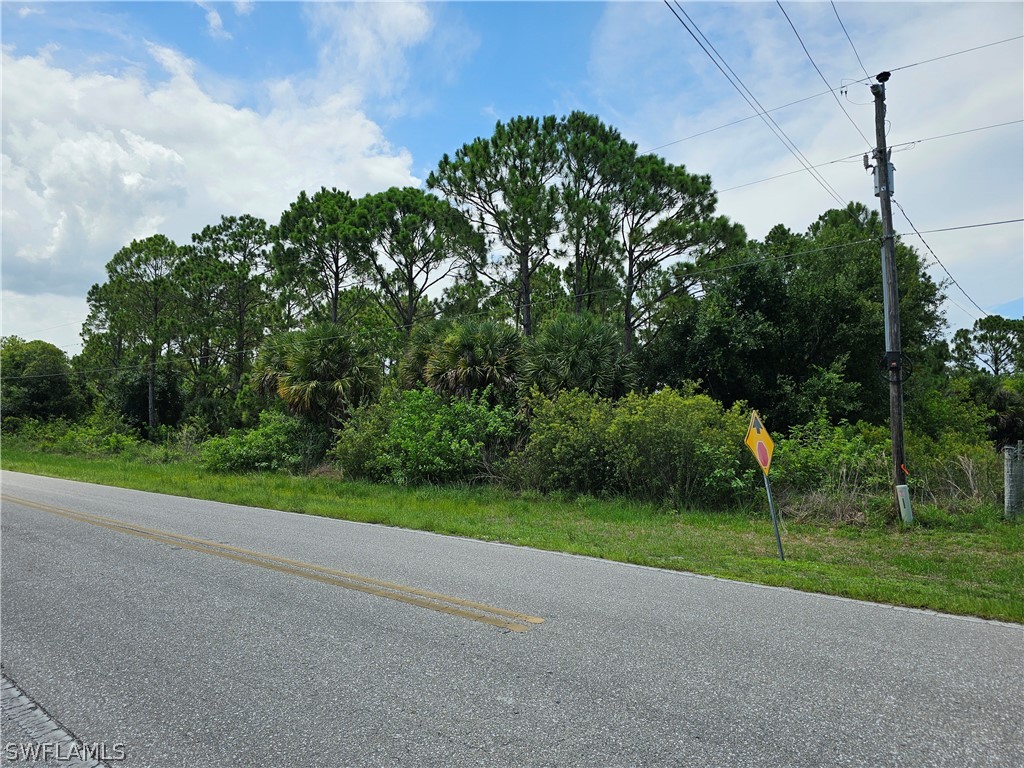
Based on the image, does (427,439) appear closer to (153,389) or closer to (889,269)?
(889,269)

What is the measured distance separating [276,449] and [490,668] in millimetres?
19615

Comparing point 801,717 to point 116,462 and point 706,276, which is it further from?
point 116,462

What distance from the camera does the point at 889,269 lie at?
1227 centimetres

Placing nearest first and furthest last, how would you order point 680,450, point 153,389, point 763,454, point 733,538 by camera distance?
point 763,454 < point 733,538 < point 680,450 < point 153,389

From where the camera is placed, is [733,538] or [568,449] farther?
[568,449]

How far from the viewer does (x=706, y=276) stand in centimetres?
2422

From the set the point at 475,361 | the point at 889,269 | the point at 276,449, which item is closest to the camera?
the point at 889,269

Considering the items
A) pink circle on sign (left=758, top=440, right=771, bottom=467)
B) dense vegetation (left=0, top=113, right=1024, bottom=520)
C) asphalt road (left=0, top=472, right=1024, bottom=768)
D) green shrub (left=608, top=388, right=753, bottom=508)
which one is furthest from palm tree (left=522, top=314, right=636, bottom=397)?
asphalt road (left=0, top=472, right=1024, bottom=768)

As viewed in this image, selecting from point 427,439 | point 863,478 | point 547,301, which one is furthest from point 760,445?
point 547,301

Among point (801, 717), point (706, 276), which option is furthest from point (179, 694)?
point (706, 276)

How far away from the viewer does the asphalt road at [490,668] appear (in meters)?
3.36

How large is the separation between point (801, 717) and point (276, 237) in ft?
105

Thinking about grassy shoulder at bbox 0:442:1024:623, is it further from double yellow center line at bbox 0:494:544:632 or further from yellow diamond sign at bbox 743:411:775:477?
double yellow center line at bbox 0:494:544:632

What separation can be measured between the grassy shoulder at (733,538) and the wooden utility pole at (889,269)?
1726mm
